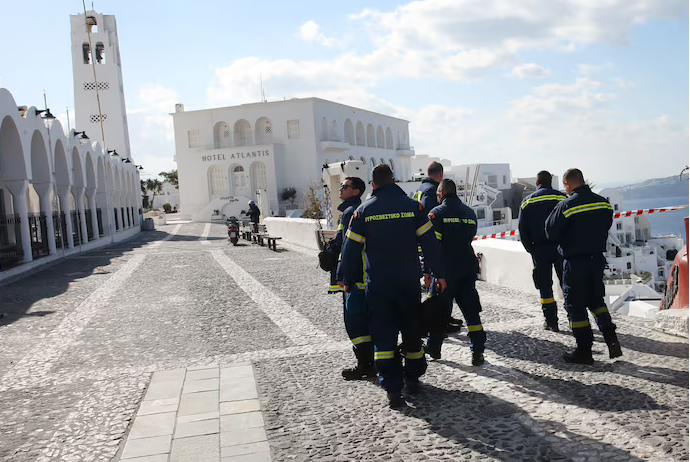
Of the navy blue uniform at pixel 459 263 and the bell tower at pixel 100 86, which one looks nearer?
the navy blue uniform at pixel 459 263

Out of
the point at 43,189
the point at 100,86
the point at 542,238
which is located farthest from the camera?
the point at 100,86

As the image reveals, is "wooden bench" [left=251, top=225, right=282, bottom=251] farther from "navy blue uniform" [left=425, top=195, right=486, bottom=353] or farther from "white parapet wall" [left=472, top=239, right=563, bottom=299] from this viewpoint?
"navy blue uniform" [left=425, top=195, right=486, bottom=353]

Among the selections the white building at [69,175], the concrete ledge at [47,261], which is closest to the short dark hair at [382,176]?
the concrete ledge at [47,261]

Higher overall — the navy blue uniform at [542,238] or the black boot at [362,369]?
the navy blue uniform at [542,238]

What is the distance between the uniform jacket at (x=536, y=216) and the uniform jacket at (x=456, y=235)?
894mm

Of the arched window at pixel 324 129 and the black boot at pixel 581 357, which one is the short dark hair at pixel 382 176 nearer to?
the black boot at pixel 581 357

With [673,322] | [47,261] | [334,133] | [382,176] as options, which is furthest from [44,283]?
[334,133]

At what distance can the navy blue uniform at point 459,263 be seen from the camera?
212 inches

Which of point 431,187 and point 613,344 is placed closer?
point 613,344

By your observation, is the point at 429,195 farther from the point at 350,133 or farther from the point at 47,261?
the point at 350,133

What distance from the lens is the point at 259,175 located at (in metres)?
57.0

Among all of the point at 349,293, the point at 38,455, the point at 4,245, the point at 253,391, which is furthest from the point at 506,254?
the point at 4,245

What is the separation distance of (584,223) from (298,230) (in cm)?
1583

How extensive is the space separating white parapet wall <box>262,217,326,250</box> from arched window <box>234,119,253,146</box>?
36446mm
